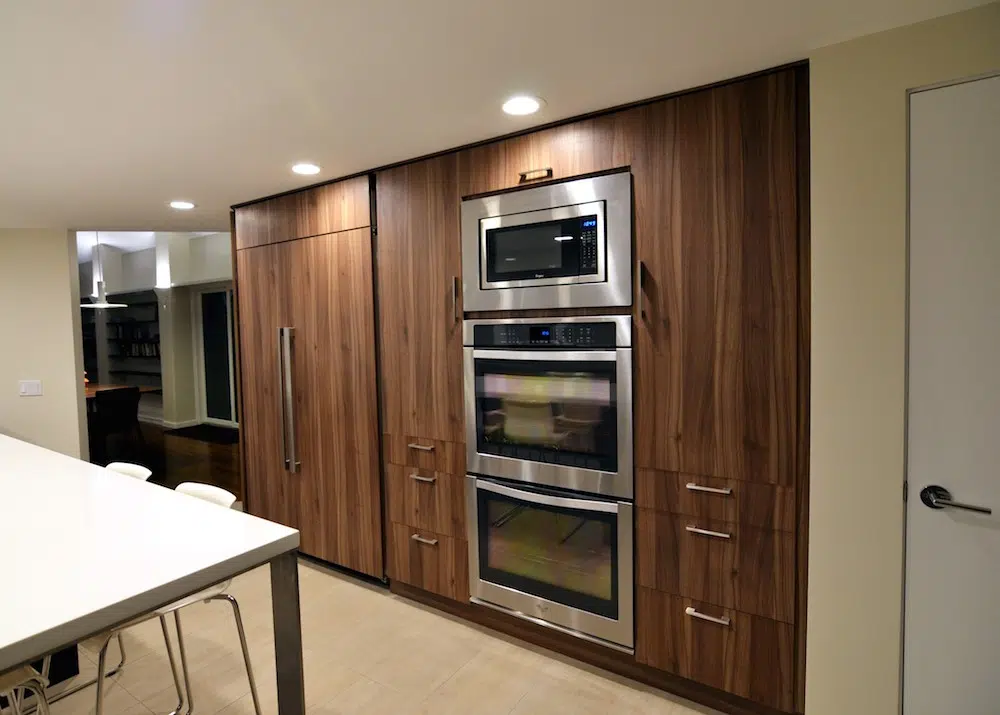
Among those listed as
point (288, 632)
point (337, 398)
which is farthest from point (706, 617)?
point (337, 398)

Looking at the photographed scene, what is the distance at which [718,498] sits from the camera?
1.94 metres

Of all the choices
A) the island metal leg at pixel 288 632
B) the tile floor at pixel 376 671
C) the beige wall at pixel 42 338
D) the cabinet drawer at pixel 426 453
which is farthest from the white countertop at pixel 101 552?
the beige wall at pixel 42 338

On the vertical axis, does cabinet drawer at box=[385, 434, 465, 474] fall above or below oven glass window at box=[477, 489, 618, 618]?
above

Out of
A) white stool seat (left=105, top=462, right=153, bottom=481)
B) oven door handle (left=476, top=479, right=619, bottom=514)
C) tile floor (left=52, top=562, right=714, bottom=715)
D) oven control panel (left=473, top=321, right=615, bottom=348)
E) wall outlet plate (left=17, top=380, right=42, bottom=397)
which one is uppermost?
oven control panel (left=473, top=321, right=615, bottom=348)

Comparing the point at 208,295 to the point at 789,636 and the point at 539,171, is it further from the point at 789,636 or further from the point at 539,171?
the point at 789,636

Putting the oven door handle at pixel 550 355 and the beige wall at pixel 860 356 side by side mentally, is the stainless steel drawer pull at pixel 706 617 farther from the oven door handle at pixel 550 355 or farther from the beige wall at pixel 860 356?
the oven door handle at pixel 550 355

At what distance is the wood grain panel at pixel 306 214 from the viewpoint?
2895mm

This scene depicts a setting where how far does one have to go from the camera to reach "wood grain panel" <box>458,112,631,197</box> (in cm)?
→ 210

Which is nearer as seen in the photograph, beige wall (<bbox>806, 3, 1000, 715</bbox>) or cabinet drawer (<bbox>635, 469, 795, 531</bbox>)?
beige wall (<bbox>806, 3, 1000, 715</bbox>)

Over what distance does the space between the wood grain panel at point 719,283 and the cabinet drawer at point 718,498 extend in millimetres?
39

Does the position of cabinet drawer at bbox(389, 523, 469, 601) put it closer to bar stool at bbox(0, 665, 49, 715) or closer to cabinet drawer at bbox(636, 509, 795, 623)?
cabinet drawer at bbox(636, 509, 795, 623)

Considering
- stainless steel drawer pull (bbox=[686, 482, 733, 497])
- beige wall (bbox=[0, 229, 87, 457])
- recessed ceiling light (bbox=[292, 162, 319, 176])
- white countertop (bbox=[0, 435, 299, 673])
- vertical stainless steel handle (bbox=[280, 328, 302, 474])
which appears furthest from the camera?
beige wall (bbox=[0, 229, 87, 457])

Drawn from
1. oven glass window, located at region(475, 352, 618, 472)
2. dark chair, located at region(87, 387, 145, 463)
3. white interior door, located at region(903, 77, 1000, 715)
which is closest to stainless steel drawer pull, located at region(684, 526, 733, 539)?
oven glass window, located at region(475, 352, 618, 472)

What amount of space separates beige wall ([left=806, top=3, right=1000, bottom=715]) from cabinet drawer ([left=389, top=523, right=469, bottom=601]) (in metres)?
1.53
